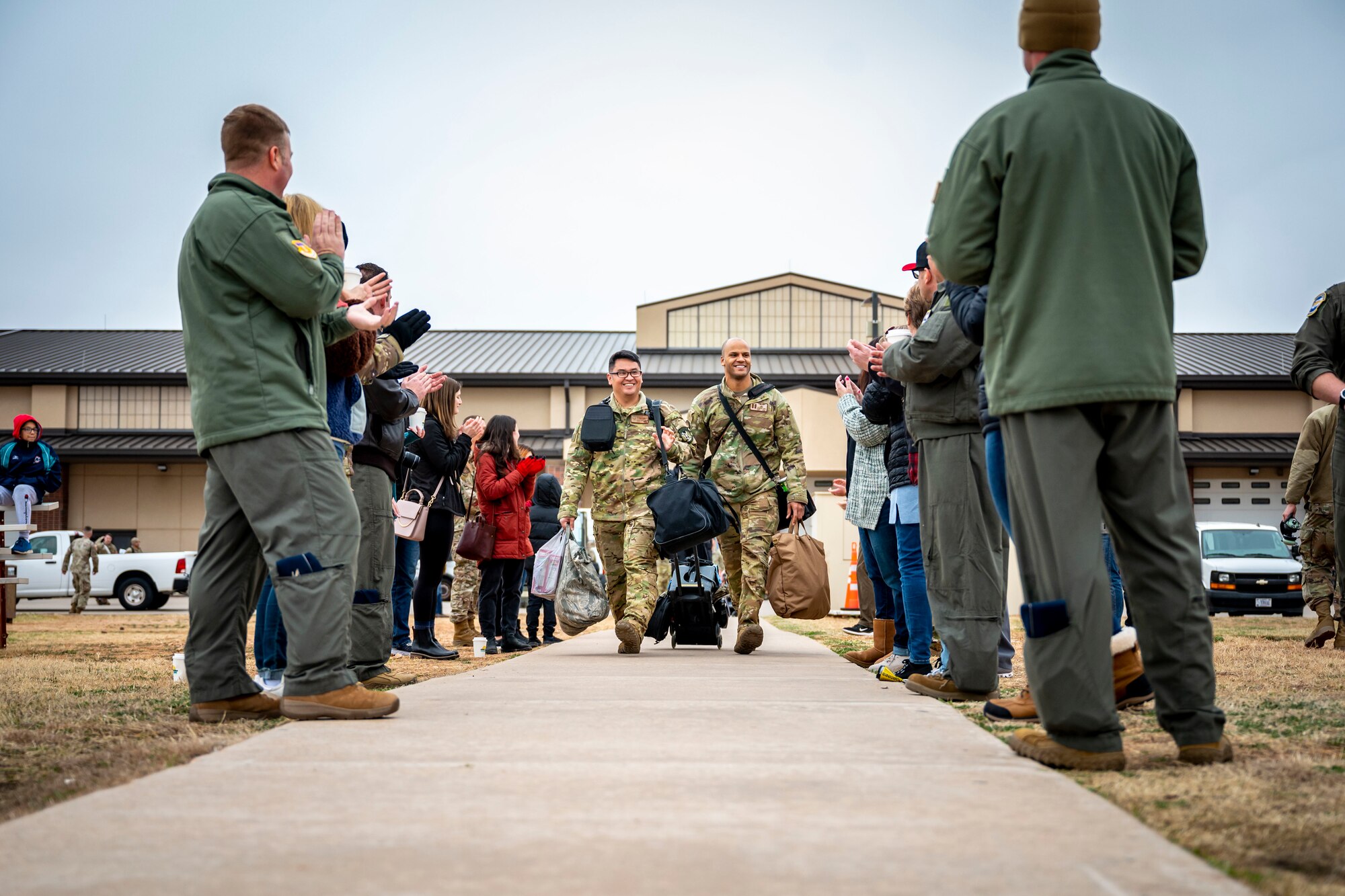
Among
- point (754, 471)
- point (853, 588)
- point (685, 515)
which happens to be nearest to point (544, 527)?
point (754, 471)

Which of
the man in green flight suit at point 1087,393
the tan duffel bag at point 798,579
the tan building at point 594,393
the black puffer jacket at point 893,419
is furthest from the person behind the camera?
the tan building at point 594,393

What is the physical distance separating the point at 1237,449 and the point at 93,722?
120 ft

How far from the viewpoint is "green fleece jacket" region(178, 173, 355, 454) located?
420 cm

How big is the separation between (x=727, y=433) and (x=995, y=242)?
17.4 feet

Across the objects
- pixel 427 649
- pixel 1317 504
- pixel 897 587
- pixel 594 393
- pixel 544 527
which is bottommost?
pixel 427 649

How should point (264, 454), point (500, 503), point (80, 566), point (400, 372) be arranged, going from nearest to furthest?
point (264, 454), point (400, 372), point (500, 503), point (80, 566)

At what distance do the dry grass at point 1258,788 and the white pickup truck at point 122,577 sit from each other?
20504mm

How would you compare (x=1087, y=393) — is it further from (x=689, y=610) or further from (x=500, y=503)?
(x=500, y=503)

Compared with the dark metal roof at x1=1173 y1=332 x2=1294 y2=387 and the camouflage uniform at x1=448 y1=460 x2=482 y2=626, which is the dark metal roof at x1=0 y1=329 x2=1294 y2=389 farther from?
the camouflage uniform at x1=448 y1=460 x2=482 y2=626

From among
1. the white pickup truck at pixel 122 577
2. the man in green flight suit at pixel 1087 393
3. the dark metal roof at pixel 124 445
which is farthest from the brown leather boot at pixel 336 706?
the dark metal roof at pixel 124 445

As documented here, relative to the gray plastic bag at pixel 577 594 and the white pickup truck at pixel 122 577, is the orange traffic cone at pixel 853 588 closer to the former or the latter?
the gray plastic bag at pixel 577 594

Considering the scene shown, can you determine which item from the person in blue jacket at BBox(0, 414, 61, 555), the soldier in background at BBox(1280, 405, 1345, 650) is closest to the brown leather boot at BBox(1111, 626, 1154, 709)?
the soldier in background at BBox(1280, 405, 1345, 650)

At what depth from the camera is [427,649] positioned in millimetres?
9000

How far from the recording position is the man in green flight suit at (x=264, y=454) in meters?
4.17
